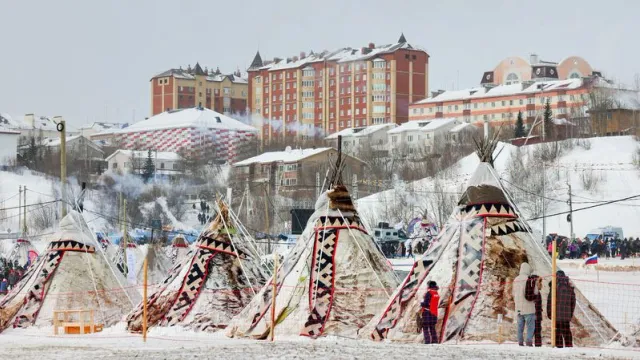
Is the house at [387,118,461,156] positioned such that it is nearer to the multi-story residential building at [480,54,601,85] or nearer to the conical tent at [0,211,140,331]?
the multi-story residential building at [480,54,601,85]

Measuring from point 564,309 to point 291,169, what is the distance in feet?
376

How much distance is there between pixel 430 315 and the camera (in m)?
24.3

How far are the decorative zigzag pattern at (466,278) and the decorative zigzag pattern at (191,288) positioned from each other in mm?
7017

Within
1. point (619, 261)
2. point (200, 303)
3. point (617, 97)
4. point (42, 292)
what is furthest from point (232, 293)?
point (617, 97)

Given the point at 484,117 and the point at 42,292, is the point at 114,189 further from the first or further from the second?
the point at 42,292

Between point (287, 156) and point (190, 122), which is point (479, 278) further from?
point (190, 122)

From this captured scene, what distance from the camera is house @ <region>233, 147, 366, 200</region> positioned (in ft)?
417

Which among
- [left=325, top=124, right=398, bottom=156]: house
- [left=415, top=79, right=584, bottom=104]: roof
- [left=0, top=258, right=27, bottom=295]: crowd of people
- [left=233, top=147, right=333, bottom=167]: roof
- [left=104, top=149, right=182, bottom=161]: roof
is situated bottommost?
[left=0, top=258, right=27, bottom=295]: crowd of people

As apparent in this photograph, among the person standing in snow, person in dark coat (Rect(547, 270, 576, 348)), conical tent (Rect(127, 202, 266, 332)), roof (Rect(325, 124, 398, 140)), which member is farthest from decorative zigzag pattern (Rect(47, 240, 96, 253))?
roof (Rect(325, 124, 398, 140))

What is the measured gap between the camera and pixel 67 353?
21.9 m

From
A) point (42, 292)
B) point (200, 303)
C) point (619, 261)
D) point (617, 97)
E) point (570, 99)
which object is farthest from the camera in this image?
point (570, 99)

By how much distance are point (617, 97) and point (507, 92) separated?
22127 millimetres

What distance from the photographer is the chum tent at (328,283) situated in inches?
1065

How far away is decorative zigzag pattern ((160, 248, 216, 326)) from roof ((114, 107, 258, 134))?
149695 mm
